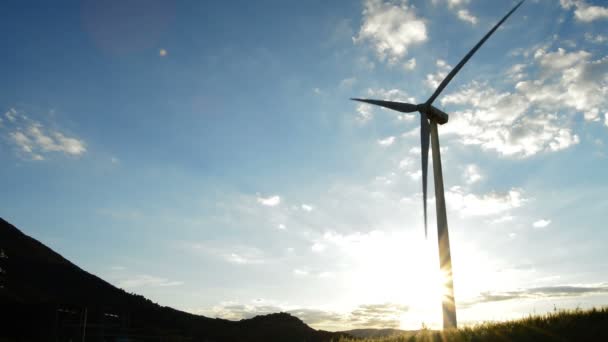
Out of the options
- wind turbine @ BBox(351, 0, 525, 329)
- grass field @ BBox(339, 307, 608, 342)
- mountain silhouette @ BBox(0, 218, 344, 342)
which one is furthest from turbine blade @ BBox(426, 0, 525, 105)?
mountain silhouette @ BBox(0, 218, 344, 342)

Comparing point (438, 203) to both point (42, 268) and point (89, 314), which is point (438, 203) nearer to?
point (89, 314)

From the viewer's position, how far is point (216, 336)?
126750 mm

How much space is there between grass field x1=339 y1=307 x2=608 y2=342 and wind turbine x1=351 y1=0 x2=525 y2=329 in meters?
6.09

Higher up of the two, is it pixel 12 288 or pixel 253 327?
pixel 12 288

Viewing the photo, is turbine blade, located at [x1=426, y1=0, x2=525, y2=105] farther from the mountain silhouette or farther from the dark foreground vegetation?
the mountain silhouette

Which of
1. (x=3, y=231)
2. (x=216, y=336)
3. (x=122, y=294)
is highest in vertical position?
(x=3, y=231)

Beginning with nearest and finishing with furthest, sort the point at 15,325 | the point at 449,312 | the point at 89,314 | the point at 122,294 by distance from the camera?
the point at 449,312
the point at 15,325
the point at 89,314
the point at 122,294

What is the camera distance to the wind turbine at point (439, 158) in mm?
28016

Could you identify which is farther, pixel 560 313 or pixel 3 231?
pixel 3 231

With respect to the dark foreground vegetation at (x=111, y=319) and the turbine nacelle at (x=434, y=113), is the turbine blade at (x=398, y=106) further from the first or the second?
the dark foreground vegetation at (x=111, y=319)

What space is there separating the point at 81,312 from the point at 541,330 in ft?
272

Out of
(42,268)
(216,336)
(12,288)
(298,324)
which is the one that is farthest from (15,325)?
(298,324)

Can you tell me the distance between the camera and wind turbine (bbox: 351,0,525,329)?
2802cm

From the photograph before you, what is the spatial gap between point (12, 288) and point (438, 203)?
98.5 m
